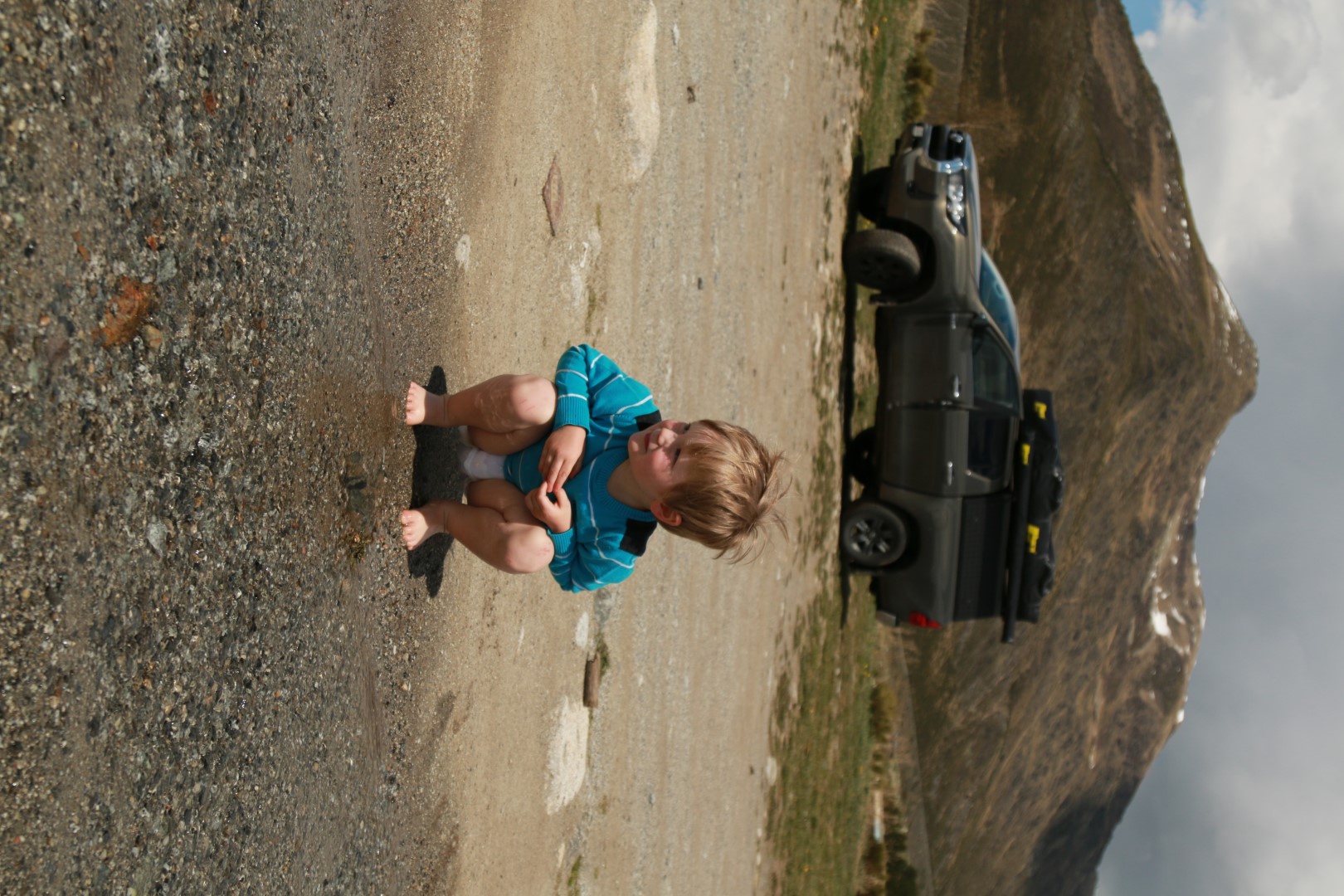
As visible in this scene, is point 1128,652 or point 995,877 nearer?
point 995,877

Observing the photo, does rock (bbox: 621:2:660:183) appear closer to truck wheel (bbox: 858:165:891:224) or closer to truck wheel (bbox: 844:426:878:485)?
truck wheel (bbox: 858:165:891:224)

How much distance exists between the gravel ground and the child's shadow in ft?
1.06

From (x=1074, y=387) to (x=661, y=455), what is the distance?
12.0 m

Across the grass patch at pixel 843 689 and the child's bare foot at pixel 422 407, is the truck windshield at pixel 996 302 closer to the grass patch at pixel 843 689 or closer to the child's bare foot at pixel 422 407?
the grass patch at pixel 843 689

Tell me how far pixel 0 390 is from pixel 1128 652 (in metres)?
18.5

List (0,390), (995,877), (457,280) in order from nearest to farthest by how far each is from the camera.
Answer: (0,390)
(457,280)
(995,877)

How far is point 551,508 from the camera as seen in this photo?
12.1 feet

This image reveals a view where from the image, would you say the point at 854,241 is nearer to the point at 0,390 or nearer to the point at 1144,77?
the point at 0,390

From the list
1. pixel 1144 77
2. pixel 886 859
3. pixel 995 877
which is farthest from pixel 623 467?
pixel 1144 77

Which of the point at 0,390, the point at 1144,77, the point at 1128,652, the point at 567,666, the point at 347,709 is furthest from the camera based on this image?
the point at 1128,652

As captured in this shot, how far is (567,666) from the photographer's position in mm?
5414

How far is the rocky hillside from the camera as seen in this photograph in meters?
13.1

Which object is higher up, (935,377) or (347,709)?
(935,377)

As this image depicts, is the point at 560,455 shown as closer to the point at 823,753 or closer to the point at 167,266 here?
the point at 167,266
